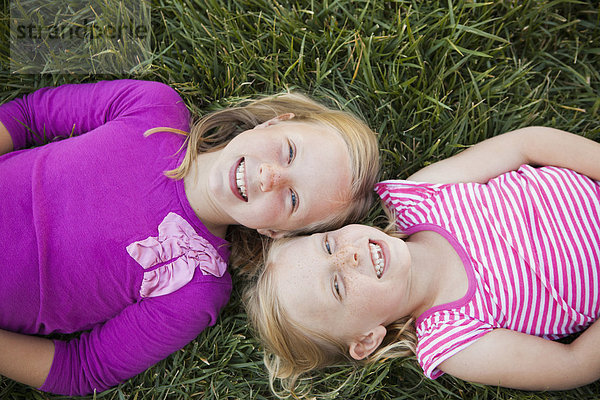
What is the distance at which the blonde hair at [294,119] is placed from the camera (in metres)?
2.40

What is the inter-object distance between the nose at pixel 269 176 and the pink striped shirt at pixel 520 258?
2.86ft

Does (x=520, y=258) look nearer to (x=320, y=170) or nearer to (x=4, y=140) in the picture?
(x=320, y=170)

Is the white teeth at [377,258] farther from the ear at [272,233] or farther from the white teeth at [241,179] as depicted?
the white teeth at [241,179]

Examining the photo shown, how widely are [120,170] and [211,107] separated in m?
0.67

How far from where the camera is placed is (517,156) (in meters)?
2.51

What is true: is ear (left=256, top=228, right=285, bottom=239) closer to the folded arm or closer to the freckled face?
the freckled face

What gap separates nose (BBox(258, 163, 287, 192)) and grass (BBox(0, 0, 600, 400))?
0.80 m

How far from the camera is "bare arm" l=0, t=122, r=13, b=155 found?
2.49 m

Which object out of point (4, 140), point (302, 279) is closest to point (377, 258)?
point (302, 279)

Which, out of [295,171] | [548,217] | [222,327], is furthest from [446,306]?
[222,327]

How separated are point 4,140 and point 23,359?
1.11m

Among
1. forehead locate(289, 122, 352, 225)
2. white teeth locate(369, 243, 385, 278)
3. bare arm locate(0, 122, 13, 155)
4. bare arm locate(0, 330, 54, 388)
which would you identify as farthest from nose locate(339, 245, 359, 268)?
bare arm locate(0, 122, 13, 155)

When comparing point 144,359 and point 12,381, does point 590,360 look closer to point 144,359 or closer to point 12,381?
point 144,359

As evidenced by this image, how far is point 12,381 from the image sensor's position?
253 cm
